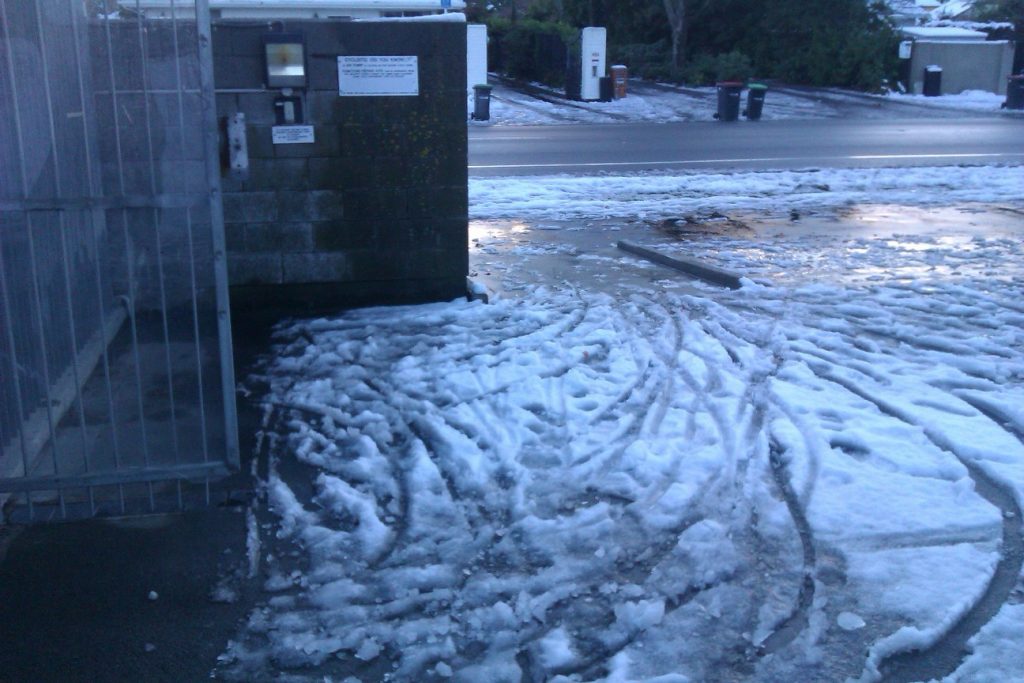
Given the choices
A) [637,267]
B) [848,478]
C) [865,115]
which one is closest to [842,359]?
[848,478]

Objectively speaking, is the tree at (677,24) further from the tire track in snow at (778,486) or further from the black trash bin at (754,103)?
the tire track in snow at (778,486)

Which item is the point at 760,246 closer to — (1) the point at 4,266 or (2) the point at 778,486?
(2) the point at 778,486

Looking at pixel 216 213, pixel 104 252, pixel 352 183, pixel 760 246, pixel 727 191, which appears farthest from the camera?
pixel 727 191

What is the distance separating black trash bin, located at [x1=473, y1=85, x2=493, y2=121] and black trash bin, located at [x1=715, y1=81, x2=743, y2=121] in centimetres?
631

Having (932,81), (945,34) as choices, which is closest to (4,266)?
(932,81)

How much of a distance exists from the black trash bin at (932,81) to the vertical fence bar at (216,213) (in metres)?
35.9

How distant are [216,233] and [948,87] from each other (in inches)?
1477

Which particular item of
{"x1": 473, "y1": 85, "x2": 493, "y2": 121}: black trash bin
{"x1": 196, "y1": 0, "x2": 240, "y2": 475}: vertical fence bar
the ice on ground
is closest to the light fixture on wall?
{"x1": 196, "y1": 0, "x2": 240, "y2": 475}: vertical fence bar

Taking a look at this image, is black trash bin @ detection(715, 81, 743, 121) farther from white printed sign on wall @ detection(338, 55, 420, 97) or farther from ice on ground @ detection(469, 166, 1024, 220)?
white printed sign on wall @ detection(338, 55, 420, 97)

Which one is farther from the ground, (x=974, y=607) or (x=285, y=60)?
(x=285, y=60)

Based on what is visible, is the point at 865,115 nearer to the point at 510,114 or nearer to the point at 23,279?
the point at 510,114

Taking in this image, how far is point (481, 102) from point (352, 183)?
1974 centimetres

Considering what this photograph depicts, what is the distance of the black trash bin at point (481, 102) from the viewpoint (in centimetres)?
2705

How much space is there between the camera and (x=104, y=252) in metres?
5.79
